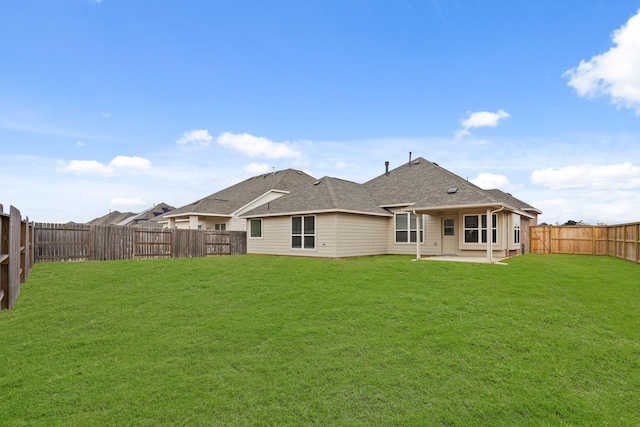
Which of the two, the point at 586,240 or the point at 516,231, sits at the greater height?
the point at 516,231

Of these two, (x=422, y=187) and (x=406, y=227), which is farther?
(x=422, y=187)

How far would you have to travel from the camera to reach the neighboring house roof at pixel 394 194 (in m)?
15.8

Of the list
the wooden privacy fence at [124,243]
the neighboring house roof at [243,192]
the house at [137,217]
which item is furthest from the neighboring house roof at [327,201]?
the house at [137,217]

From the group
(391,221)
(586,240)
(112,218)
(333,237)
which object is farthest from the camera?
(112,218)

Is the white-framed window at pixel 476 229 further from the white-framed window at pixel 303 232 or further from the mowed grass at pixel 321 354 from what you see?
the white-framed window at pixel 303 232

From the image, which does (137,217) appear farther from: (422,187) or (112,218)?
(422,187)

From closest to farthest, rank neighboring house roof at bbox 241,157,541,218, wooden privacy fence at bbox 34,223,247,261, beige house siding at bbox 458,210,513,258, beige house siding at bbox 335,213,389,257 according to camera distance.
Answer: wooden privacy fence at bbox 34,223,247,261
neighboring house roof at bbox 241,157,541,218
beige house siding at bbox 458,210,513,258
beige house siding at bbox 335,213,389,257

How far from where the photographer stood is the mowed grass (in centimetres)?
404

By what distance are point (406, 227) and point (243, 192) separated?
16278 millimetres

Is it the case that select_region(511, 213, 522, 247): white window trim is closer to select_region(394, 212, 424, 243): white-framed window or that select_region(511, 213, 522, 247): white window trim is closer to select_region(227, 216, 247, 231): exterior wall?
select_region(394, 212, 424, 243): white-framed window

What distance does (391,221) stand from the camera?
19625 mm

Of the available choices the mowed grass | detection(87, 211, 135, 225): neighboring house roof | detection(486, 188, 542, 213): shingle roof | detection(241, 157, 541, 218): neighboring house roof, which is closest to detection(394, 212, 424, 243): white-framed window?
detection(241, 157, 541, 218): neighboring house roof

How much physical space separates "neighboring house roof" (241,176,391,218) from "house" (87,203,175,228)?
25.3 metres

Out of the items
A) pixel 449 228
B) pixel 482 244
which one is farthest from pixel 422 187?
pixel 482 244
